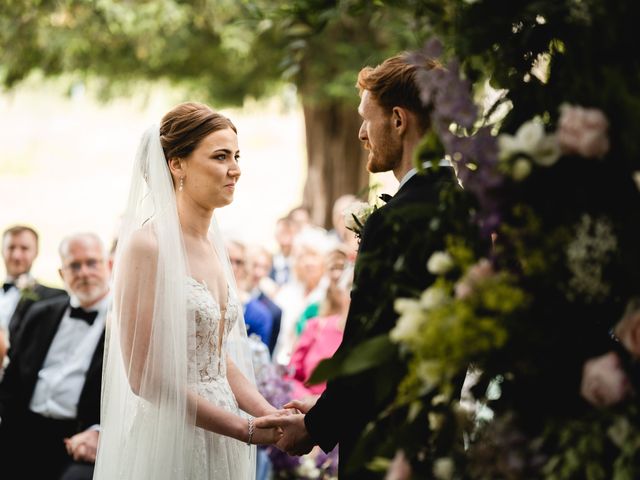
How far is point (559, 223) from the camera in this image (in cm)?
211

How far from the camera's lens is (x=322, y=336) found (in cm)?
580

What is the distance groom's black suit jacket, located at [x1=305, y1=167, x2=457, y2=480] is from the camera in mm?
2314

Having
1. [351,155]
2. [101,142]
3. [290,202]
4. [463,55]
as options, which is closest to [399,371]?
[463,55]

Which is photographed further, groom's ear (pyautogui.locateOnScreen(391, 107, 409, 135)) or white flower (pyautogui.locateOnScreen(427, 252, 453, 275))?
groom's ear (pyautogui.locateOnScreen(391, 107, 409, 135))

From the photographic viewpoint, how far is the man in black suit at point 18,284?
598 cm

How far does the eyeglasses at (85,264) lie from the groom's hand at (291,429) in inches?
87.4

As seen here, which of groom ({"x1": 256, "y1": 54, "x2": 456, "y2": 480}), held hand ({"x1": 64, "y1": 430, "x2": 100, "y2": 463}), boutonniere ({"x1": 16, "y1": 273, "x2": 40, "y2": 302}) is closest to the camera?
groom ({"x1": 256, "y1": 54, "x2": 456, "y2": 480})

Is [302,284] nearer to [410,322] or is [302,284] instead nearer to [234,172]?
[234,172]

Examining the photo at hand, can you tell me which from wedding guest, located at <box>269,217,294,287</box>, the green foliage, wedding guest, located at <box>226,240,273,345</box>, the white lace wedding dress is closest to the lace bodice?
the white lace wedding dress

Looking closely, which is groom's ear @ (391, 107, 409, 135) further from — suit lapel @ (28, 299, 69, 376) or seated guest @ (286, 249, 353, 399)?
suit lapel @ (28, 299, 69, 376)

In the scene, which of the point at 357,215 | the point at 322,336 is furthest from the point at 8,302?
the point at 357,215

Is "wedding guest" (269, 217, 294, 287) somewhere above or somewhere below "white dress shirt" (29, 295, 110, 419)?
above

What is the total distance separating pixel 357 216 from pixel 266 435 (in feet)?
3.08

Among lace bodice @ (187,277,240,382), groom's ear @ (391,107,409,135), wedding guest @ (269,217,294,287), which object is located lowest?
lace bodice @ (187,277,240,382)
